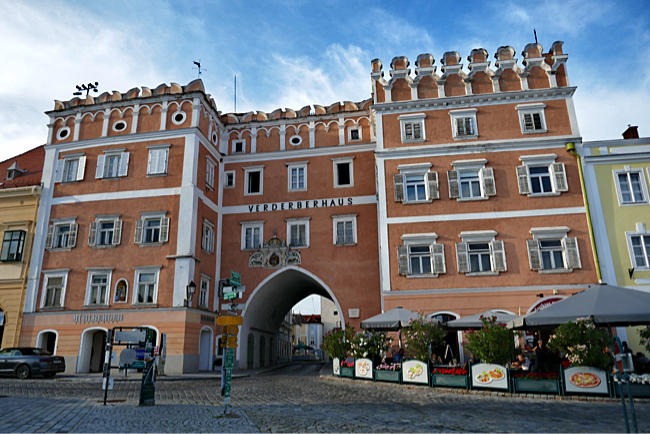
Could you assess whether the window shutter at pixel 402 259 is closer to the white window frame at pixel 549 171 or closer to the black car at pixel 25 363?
the white window frame at pixel 549 171

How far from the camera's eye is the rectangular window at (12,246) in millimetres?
26109

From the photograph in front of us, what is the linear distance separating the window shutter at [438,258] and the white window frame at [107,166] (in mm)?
16884

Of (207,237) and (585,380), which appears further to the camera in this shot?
(207,237)

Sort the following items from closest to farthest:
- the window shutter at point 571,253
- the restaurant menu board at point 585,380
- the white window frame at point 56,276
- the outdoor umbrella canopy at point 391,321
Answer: the restaurant menu board at point 585,380 → the outdoor umbrella canopy at point 391,321 → the window shutter at point 571,253 → the white window frame at point 56,276

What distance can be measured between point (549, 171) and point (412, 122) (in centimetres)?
702

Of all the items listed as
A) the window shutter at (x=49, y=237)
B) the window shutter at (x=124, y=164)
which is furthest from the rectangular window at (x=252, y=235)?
the window shutter at (x=49, y=237)

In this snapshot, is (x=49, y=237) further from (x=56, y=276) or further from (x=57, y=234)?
(x=56, y=276)

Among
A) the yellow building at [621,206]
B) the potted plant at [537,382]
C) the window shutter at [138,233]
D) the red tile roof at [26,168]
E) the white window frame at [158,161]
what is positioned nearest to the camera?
the potted plant at [537,382]

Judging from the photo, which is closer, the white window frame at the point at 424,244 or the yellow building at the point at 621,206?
the yellow building at the point at 621,206

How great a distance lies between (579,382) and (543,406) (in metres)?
2.08

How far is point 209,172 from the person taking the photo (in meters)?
27.6

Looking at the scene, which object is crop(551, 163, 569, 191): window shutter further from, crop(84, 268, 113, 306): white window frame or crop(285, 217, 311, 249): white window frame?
crop(84, 268, 113, 306): white window frame

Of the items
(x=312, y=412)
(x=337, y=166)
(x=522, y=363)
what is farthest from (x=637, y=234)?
(x=312, y=412)

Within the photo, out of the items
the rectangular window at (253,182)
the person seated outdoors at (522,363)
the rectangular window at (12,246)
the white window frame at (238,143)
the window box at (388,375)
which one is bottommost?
the window box at (388,375)
